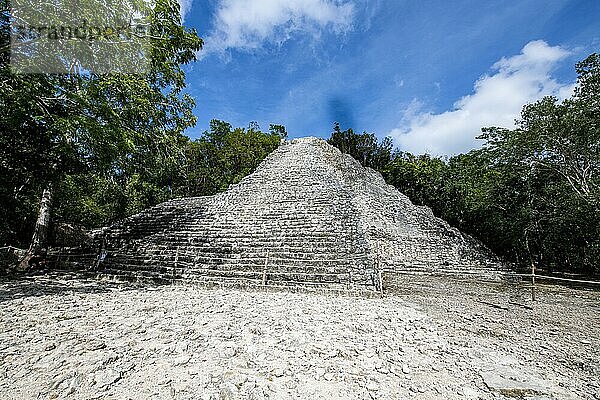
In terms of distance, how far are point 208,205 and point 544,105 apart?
42.4 feet

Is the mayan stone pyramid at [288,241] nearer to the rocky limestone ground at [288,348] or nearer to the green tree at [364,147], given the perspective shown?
the rocky limestone ground at [288,348]

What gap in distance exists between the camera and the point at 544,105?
9734 mm

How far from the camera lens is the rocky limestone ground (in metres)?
2.57

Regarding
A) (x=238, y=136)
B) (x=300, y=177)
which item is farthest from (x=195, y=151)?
(x=300, y=177)

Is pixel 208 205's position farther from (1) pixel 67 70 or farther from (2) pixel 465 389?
(2) pixel 465 389

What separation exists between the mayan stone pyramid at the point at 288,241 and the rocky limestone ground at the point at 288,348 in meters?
1.68

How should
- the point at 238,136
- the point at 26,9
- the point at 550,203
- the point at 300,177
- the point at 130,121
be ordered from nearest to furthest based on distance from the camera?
the point at 26,9 < the point at 130,121 < the point at 550,203 < the point at 300,177 < the point at 238,136

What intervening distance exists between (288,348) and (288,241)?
218 inches

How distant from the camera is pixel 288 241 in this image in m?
9.02

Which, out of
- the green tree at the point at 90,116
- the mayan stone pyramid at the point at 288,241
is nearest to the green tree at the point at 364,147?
the mayan stone pyramid at the point at 288,241

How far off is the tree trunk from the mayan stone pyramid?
1660mm

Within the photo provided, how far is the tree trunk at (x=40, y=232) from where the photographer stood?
8.44 metres

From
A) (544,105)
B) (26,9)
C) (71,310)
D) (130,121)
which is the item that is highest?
(544,105)

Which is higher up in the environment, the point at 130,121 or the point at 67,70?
the point at 67,70
